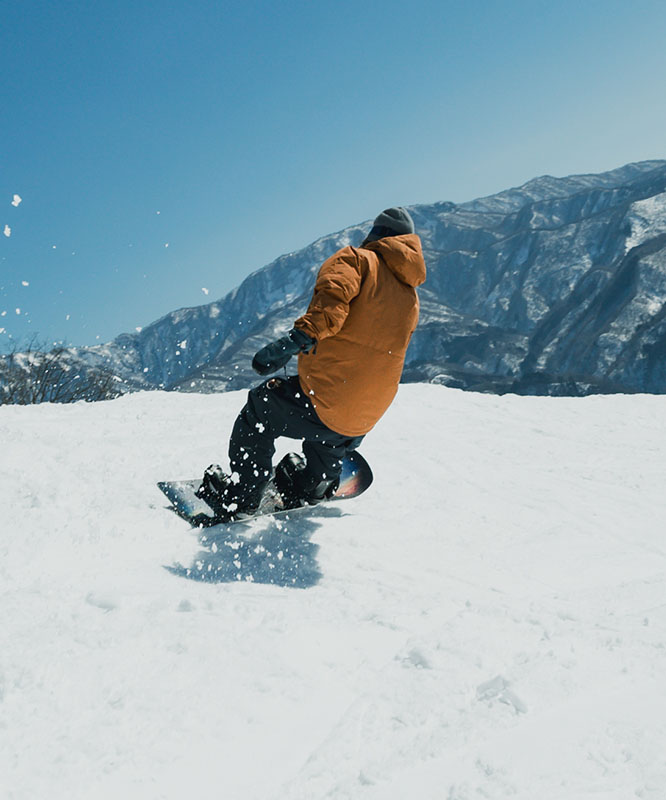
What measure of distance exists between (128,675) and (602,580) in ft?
8.41

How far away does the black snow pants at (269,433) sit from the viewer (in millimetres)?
3752

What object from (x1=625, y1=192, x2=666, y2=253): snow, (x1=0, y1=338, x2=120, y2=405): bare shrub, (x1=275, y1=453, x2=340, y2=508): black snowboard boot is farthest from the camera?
(x1=625, y1=192, x2=666, y2=253): snow

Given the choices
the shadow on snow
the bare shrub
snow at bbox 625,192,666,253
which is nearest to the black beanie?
the shadow on snow

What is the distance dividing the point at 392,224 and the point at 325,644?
251 centimetres

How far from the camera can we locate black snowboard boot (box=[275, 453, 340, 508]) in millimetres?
4242

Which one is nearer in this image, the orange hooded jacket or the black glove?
the black glove

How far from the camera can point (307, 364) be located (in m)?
3.63

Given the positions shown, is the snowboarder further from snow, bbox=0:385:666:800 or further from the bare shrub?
the bare shrub

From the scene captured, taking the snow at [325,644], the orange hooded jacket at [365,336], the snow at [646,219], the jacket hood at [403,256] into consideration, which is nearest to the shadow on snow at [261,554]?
the snow at [325,644]

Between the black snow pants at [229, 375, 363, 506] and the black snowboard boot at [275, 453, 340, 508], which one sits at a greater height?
the black snow pants at [229, 375, 363, 506]

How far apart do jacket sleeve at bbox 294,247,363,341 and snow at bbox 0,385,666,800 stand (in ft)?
4.29

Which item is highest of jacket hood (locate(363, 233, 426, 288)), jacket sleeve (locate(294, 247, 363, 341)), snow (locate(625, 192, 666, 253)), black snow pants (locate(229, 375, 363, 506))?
snow (locate(625, 192, 666, 253))

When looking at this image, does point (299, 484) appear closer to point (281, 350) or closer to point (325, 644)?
point (281, 350)

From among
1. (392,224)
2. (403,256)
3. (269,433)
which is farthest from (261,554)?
(392,224)
